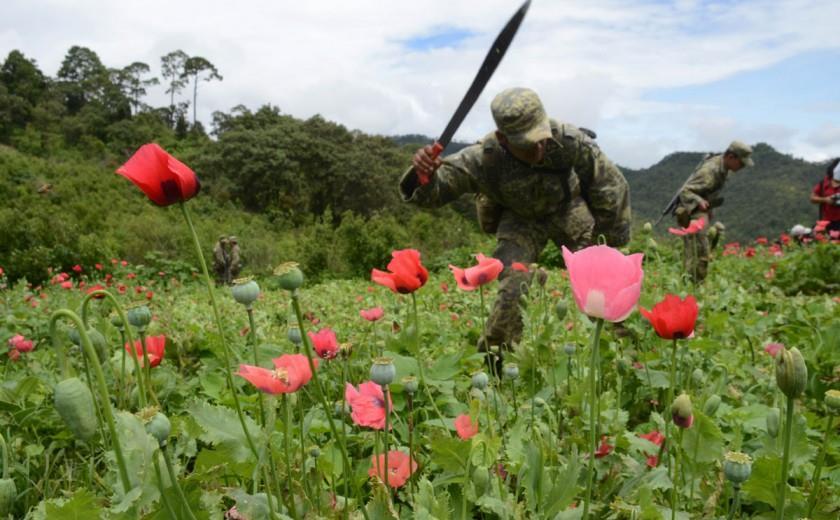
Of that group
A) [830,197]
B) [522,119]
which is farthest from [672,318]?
[830,197]

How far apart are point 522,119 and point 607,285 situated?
93.1 inches

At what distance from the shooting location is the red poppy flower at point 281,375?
87cm

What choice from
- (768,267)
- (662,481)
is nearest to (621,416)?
(662,481)

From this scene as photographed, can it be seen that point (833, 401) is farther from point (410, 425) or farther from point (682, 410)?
point (410, 425)

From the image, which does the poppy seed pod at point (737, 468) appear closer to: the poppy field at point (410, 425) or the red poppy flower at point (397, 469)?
the poppy field at point (410, 425)

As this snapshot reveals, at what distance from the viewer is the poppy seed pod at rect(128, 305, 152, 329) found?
985 mm

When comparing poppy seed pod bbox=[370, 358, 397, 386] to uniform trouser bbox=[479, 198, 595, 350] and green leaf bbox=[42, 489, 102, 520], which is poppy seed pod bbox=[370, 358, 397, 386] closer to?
green leaf bbox=[42, 489, 102, 520]

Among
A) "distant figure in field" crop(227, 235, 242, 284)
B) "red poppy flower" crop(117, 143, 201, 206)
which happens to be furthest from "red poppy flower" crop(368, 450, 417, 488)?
"distant figure in field" crop(227, 235, 242, 284)

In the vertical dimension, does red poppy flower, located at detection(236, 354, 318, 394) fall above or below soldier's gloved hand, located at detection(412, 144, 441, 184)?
below

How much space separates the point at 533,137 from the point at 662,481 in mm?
2116

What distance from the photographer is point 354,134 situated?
90.7 feet

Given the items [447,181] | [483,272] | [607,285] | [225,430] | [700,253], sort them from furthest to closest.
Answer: [700,253] < [447,181] < [483,272] < [225,430] < [607,285]

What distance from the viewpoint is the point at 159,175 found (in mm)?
1001

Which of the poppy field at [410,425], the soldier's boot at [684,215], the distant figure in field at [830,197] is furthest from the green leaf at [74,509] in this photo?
the distant figure in field at [830,197]
